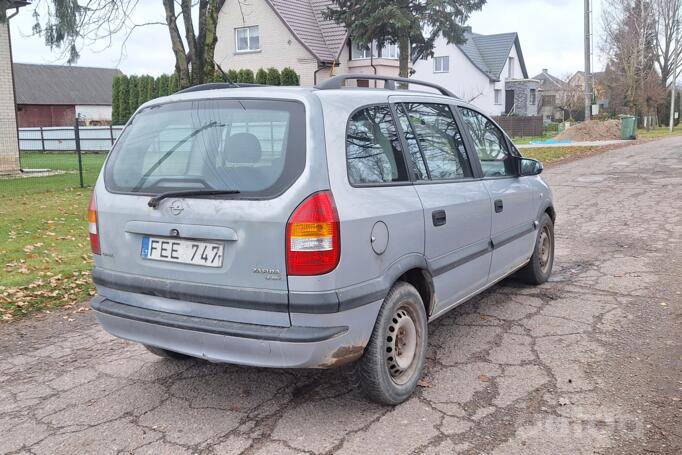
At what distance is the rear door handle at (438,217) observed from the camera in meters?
3.91

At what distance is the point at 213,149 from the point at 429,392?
192cm

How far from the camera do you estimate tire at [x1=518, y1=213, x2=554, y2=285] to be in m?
5.93

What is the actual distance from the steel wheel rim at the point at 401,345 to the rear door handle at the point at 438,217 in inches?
23.1

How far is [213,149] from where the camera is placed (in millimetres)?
3469

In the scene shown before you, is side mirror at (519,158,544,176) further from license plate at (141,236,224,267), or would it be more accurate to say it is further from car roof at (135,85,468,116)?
license plate at (141,236,224,267)

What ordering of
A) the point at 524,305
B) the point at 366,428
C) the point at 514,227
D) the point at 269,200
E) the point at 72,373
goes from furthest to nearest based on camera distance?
the point at 524,305
the point at 514,227
the point at 72,373
the point at 366,428
the point at 269,200

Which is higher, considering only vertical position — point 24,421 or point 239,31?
point 239,31

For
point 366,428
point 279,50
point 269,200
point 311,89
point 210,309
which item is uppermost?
point 279,50

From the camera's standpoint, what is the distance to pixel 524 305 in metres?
5.54

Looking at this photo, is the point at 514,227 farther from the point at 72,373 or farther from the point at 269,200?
the point at 72,373

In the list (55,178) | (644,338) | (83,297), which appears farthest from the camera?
(55,178)

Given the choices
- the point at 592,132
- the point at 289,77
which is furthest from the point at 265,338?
the point at 592,132

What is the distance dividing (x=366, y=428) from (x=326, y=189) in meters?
1.30

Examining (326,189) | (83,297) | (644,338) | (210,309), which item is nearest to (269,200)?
(326,189)
